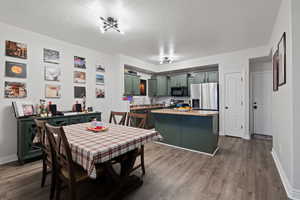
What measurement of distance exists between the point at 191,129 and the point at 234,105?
80.2 inches

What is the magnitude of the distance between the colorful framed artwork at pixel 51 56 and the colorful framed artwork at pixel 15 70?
464 mm

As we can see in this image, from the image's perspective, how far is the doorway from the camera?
420cm

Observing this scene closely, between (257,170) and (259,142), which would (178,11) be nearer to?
(257,170)

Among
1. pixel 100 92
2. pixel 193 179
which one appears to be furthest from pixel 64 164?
pixel 100 92

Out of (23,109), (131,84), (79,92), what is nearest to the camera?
(23,109)

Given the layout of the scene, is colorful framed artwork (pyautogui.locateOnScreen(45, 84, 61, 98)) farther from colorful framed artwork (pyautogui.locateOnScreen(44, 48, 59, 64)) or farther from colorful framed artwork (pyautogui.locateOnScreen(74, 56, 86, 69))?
colorful framed artwork (pyautogui.locateOnScreen(74, 56, 86, 69))

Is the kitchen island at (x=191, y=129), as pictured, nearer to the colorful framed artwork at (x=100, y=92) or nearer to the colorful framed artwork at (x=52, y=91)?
A: the colorful framed artwork at (x=100, y=92)

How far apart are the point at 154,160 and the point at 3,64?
3.40 metres

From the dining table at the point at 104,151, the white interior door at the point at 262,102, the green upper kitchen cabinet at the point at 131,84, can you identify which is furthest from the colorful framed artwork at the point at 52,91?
the white interior door at the point at 262,102

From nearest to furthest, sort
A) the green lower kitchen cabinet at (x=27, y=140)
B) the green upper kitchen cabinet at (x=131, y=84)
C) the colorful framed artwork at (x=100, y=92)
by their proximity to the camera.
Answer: the green lower kitchen cabinet at (x=27, y=140) < the colorful framed artwork at (x=100, y=92) < the green upper kitchen cabinet at (x=131, y=84)

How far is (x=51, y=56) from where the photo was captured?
310 centimetres

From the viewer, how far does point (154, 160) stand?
8.59ft

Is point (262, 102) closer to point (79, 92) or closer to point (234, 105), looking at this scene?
point (234, 105)

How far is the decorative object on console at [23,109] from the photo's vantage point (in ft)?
8.18
